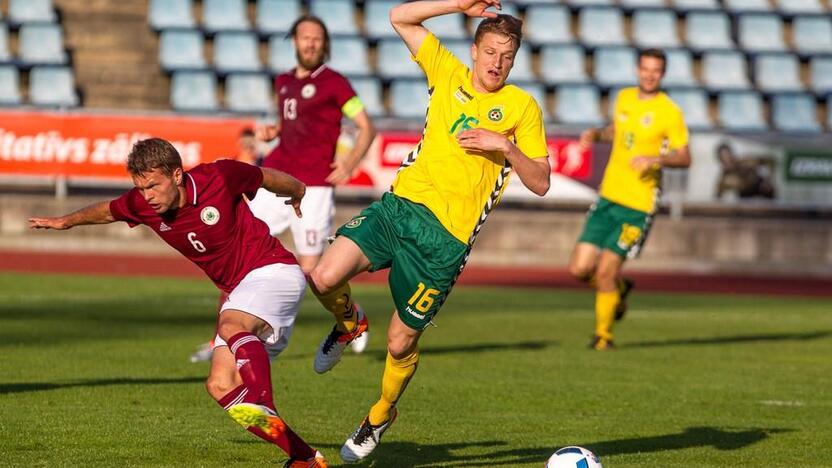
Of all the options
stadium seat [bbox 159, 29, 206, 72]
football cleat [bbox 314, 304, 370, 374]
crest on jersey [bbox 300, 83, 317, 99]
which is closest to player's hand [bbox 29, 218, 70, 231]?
football cleat [bbox 314, 304, 370, 374]

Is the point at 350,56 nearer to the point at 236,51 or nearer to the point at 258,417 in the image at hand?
the point at 236,51

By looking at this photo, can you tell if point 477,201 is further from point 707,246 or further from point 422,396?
point 707,246

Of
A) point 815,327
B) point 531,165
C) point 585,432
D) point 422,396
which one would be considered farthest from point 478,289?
point 531,165

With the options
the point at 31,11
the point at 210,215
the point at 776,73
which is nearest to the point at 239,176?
the point at 210,215

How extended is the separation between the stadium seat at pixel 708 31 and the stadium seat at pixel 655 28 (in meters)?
0.38

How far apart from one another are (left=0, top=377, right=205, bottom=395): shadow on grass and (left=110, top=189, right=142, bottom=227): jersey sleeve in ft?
8.16

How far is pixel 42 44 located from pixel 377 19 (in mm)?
5793

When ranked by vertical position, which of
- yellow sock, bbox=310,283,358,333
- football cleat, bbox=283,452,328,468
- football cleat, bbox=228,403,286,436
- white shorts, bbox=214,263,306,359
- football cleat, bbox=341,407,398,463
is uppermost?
white shorts, bbox=214,263,306,359

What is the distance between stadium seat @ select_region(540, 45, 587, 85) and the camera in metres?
25.6

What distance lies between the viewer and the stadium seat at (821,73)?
87.9 ft

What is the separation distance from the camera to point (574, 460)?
247 inches

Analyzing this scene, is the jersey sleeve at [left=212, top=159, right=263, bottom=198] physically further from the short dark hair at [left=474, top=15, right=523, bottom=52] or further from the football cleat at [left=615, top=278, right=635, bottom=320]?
the football cleat at [left=615, top=278, right=635, bottom=320]

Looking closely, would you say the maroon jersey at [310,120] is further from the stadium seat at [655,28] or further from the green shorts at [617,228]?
the stadium seat at [655,28]

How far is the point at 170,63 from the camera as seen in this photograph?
2417cm
